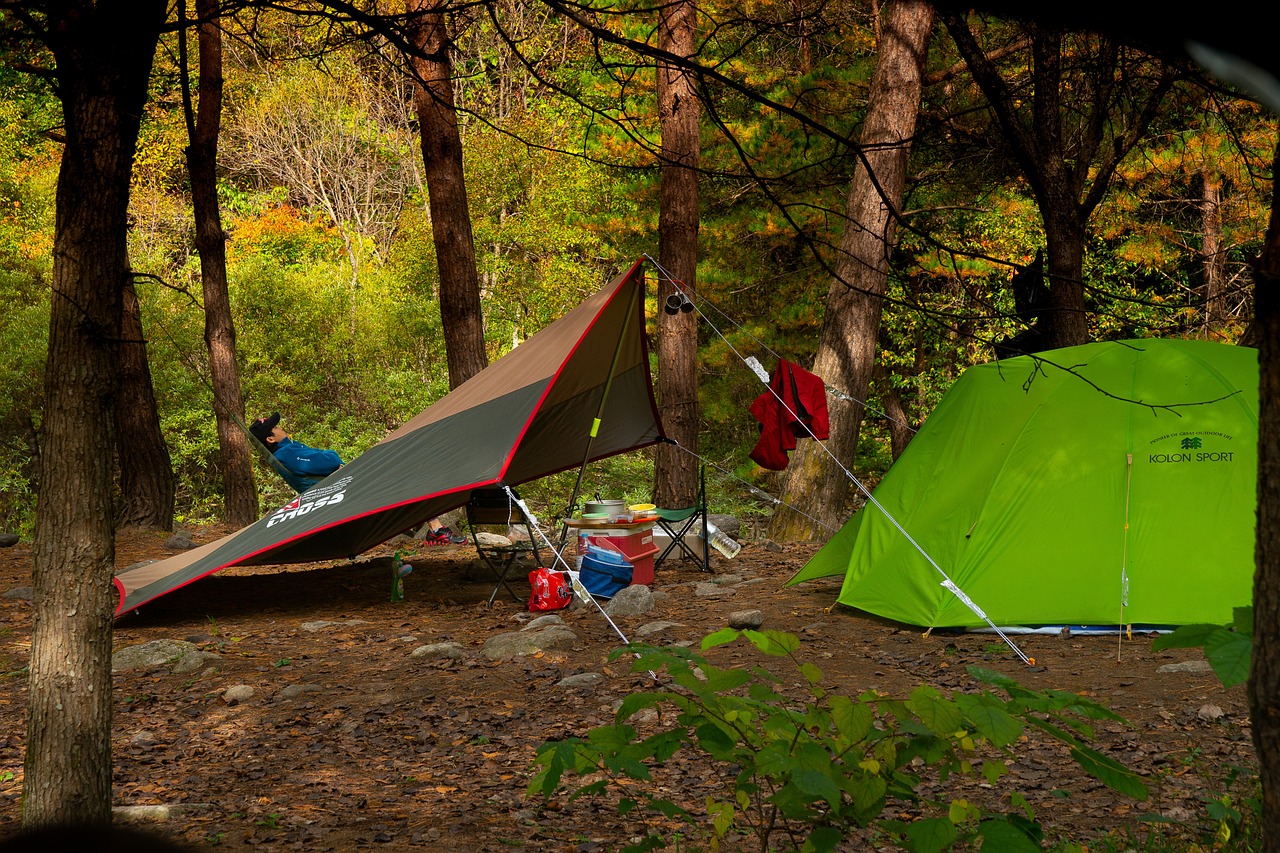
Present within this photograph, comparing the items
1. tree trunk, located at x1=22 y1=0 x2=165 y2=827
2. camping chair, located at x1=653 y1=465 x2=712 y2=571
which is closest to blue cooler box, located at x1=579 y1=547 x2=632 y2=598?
camping chair, located at x1=653 y1=465 x2=712 y2=571

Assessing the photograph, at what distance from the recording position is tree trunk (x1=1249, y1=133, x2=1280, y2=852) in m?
1.68

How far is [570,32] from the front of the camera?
19000 mm

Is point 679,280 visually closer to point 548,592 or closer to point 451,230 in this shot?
point 451,230

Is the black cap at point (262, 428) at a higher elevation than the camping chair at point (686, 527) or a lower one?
higher

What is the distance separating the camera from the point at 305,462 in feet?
23.9

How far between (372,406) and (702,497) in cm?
1224

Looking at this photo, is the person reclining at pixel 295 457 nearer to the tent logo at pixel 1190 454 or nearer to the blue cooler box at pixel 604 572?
the blue cooler box at pixel 604 572

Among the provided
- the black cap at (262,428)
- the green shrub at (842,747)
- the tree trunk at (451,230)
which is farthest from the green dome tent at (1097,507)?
the tree trunk at (451,230)

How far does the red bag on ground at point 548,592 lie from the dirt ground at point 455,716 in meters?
0.10

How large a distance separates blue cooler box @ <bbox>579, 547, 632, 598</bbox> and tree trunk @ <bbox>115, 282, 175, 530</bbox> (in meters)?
4.62

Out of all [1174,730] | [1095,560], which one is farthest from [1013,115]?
[1174,730]

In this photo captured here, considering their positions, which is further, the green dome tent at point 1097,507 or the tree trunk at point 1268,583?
the green dome tent at point 1097,507

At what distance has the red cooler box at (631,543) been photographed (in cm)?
609

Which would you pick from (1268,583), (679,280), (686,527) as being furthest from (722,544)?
(1268,583)
